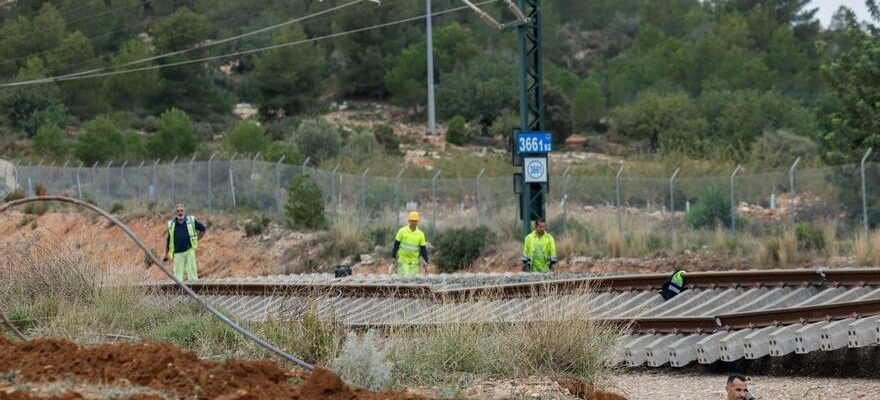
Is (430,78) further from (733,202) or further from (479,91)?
(733,202)

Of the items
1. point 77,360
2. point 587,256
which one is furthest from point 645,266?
point 77,360

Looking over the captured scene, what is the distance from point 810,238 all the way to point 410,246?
9.54m

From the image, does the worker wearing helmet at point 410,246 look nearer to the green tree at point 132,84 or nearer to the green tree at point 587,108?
the green tree at point 587,108

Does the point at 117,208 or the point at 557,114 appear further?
the point at 557,114

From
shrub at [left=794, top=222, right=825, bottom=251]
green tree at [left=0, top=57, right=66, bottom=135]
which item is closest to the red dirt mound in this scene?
shrub at [left=794, top=222, right=825, bottom=251]

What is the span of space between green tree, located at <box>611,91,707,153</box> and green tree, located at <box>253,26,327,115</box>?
20.1 m

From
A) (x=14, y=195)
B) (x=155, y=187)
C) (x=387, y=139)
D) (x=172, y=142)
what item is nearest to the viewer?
(x=14, y=195)

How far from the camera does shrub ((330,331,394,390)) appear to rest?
457 inches

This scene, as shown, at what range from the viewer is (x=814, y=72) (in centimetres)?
9225

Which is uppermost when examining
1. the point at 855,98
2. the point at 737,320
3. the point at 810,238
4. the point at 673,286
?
the point at 855,98

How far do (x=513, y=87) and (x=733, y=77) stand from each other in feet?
42.3

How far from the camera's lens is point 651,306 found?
19328 mm

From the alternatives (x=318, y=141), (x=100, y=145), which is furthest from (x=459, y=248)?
(x=100, y=145)

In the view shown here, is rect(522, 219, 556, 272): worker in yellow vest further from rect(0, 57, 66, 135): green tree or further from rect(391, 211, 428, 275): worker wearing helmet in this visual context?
rect(0, 57, 66, 135): green tree
